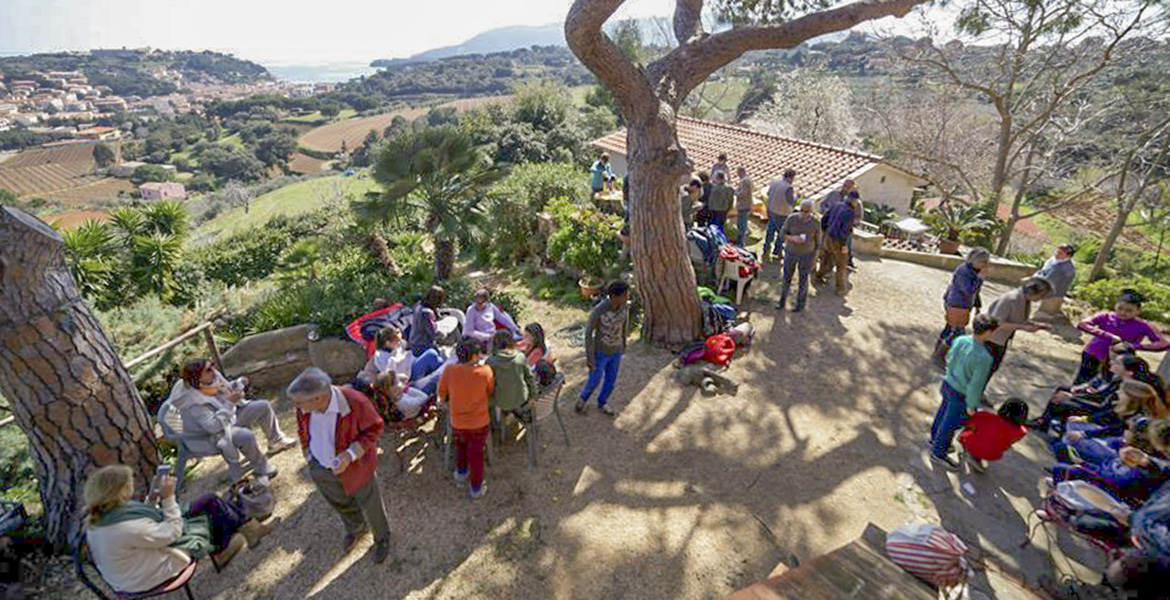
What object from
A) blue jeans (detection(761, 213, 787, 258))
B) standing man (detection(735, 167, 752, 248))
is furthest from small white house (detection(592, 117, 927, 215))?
blue jeans (detection(761, 213, 787, 258))

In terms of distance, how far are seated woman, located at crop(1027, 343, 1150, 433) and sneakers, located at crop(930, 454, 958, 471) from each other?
1.38 metres

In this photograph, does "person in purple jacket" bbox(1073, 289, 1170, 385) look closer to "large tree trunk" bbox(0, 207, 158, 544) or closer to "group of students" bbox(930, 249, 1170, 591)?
"group of students" bbox(930, 249, 1170, 591)

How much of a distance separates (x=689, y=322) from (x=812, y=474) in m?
2.60

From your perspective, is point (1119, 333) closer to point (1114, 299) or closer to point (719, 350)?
point (719, 350)

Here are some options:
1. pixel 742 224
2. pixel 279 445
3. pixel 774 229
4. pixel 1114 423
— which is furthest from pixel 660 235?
pixel 279 445

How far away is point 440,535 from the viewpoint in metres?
4.38

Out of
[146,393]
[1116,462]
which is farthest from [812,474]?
[146,393]

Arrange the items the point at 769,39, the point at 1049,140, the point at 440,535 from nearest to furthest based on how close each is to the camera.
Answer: the point at 440,535 < the point at 769,39 < the point at 1049,140

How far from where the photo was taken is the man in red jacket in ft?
11.1

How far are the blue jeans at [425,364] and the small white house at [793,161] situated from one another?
7.35 meters

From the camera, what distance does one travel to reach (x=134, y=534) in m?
3.11

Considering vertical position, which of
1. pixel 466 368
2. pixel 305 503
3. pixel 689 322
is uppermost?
pixel 466 368

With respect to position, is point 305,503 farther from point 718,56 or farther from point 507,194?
point 507,194

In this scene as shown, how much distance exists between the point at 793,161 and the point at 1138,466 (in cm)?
1355
